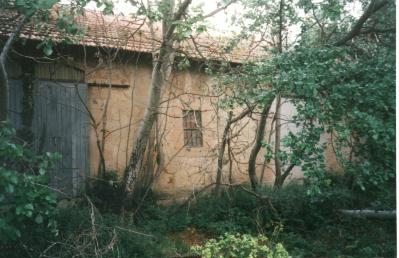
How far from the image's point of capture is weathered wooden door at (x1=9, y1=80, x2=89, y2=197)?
309 inches

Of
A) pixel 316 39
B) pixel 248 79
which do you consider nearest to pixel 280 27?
pixel 316 39

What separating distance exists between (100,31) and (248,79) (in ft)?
11.5

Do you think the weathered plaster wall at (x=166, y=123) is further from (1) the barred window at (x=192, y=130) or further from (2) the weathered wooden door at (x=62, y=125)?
(2) the weathered wooden door at (x=62, y=125)

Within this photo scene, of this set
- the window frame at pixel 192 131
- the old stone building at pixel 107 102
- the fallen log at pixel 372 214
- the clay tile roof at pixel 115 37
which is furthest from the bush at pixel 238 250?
the window frame at pixel 192 131

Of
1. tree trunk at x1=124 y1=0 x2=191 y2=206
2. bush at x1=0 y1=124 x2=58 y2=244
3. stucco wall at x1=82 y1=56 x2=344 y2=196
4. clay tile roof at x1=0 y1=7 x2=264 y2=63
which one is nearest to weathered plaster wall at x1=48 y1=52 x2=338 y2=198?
stucco wall at x1=82 y1=56 x2=344 y2=196

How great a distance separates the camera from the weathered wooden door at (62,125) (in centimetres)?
786

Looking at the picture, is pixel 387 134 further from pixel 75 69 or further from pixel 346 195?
pixel 75 69

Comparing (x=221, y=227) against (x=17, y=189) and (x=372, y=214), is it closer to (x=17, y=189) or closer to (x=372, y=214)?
(x=372, y=214)

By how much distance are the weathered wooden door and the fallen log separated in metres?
5.13

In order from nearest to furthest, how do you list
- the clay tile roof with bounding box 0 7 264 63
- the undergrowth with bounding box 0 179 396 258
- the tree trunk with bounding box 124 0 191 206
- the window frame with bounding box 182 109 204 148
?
the undergrowth with bounding box 0 179 396 258 → the clay tile roof with bounding box 0 7 264 63 → the tree trunk with bounding box 124 0 191 206 → the window frame with bounding box 182 109 204 148

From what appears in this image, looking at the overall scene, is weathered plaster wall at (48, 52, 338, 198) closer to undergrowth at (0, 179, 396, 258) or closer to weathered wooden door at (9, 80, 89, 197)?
weathered wooden door at (9, 80, 89, 197)

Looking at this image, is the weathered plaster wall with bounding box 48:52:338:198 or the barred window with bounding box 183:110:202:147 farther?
the barred window with bounding box 183:110:202:147

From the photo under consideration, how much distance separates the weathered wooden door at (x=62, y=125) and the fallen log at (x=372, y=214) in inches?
202

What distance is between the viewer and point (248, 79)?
24.3 feet
